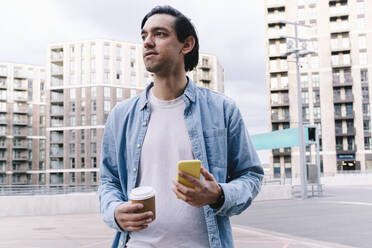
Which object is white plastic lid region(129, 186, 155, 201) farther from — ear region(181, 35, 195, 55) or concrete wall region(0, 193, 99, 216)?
concrete wall region(0, 193, 99, 216)

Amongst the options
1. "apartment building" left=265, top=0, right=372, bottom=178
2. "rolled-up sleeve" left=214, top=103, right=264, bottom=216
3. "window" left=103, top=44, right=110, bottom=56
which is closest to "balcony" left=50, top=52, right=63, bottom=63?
"window" left=103, top=44, right=110, bottom=56

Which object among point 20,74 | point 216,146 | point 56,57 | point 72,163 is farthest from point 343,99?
point 20,74

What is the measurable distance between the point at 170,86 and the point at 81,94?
7176 cm

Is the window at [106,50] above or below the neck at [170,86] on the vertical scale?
above

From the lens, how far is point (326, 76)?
63.2 m

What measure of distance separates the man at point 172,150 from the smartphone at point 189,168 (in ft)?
0.71

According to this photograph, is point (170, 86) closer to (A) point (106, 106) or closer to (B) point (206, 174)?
(B) point (206, 174)

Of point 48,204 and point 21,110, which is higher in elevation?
point 21,110

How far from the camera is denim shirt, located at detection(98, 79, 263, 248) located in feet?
6.68

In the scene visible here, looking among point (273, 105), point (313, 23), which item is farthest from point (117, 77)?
point (313, 23)

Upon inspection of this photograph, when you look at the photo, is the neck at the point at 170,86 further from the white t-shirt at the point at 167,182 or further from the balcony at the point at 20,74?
the balcony at the point at 20,74

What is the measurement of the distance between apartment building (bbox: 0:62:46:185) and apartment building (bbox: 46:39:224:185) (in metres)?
17.8

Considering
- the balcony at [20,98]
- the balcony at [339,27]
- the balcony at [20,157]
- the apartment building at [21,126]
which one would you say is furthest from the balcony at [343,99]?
the balcony at [20,98]

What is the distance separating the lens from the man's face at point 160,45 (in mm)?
2127
